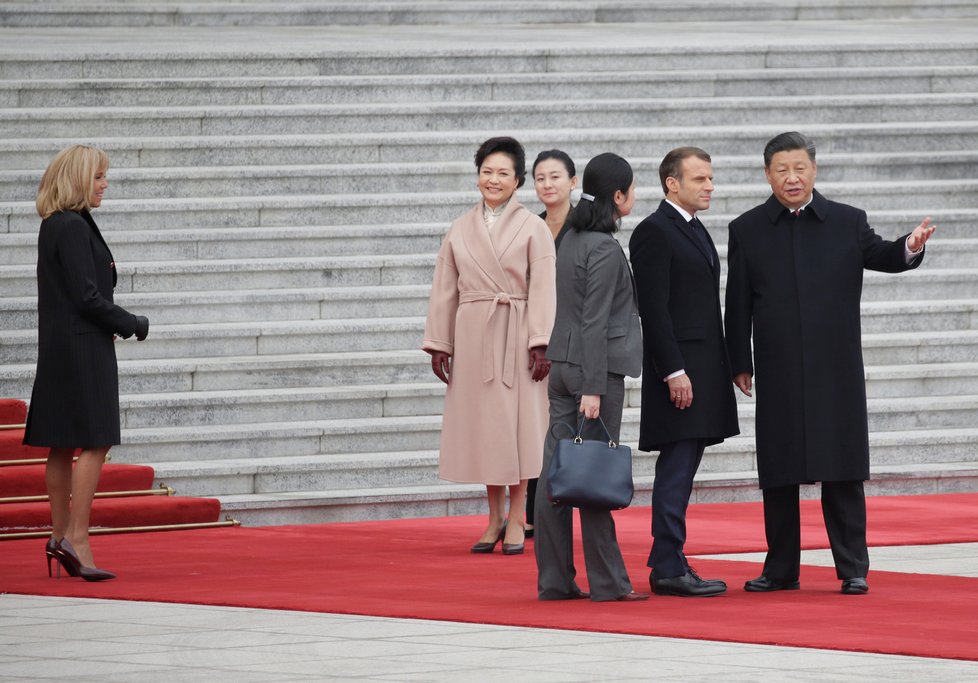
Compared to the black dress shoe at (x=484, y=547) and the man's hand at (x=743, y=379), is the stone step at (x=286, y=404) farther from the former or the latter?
the man's hand at (x=743, y=379)

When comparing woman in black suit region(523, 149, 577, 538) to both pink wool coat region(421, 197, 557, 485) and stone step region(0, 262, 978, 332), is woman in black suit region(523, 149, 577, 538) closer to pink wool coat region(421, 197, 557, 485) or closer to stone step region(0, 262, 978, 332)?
pink wool coat region(421, 197, 557, 485)

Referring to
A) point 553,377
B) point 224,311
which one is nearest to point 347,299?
point 224,311

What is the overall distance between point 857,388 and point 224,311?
4.68 metres

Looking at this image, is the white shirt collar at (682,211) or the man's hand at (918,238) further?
the white shirt collar at (682,211)

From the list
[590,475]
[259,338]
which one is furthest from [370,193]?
[590,475]

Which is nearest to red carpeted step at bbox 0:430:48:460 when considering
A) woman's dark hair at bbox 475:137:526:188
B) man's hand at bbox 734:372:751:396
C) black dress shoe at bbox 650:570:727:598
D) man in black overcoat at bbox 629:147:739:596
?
woman's dark hair at bbox 475:137:526:188

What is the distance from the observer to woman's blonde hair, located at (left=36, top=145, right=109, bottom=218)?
708cm

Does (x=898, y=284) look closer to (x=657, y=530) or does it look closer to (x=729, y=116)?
(x=729, y=116)

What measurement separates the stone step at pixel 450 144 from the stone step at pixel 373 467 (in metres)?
2.95

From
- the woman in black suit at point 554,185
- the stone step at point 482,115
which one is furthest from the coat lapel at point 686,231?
the stone step at point 482,115

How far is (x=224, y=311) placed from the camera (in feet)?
34.4

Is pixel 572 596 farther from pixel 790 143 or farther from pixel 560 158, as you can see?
pixel 560 158

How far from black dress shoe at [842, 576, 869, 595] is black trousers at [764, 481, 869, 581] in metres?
0.04

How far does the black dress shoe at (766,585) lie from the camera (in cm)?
666
